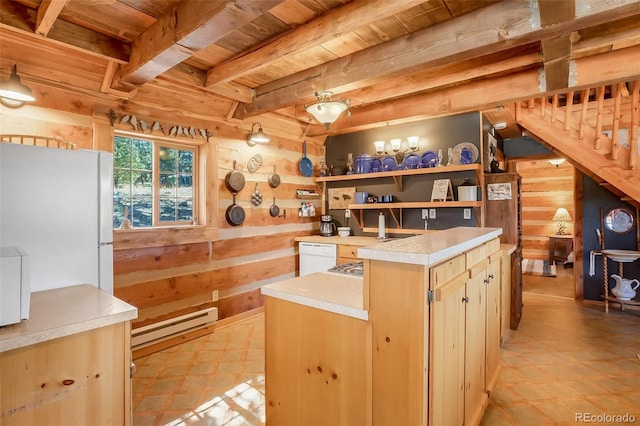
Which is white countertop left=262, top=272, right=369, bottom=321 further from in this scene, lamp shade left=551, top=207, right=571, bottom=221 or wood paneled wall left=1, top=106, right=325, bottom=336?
lamp shade left=551, top=207, right=571, bottom=221

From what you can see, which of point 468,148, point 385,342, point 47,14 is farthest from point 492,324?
point 47,14

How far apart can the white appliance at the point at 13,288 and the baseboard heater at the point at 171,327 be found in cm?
192

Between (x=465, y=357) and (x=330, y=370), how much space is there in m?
0.78

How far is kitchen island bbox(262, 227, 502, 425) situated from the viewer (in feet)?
4.41

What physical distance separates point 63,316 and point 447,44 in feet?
8.24

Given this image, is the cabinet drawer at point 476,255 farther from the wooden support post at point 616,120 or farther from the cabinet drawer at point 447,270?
the wooden support post at point 616,120

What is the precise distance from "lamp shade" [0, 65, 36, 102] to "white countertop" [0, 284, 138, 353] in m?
1.39

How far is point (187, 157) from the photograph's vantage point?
11.5 feet

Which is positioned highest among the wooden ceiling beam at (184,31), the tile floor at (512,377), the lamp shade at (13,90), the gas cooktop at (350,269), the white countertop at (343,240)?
the wooden ceiling beam at (184,31)

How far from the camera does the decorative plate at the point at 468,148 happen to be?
3732 millimetres

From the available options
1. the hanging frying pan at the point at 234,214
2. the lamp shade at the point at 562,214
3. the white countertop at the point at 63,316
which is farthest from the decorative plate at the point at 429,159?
the lamp shade at the point at 562,214

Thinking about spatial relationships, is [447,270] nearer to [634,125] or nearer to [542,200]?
[634,125]

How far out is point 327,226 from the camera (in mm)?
4781

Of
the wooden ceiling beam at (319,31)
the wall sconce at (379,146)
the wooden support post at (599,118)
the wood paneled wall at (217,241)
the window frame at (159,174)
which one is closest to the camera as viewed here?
the wooden ceiling beam at (319,31)
